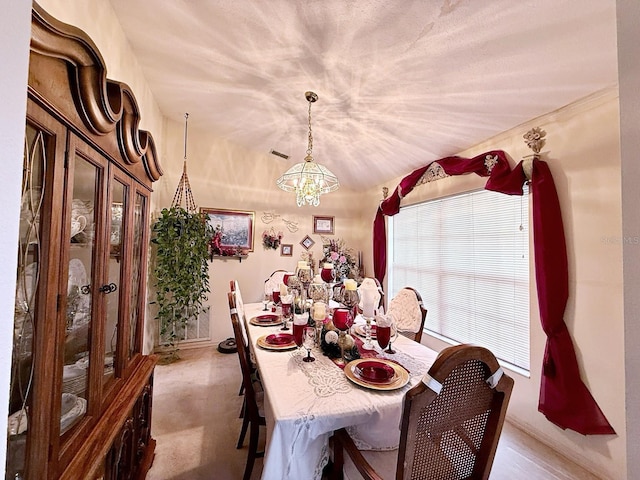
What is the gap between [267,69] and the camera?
2.14 m

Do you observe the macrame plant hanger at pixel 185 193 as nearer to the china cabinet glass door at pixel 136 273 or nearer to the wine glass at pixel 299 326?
the china cabinet glass door at pixel 136 273

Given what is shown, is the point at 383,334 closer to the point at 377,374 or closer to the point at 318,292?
the point at 377,374

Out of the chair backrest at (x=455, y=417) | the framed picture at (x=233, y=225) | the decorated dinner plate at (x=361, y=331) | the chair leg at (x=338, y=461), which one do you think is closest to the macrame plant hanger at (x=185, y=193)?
the framed picture at (x=233, y=225)

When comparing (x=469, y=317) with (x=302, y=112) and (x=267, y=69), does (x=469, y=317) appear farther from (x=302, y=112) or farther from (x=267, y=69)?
(x=267, y=69)

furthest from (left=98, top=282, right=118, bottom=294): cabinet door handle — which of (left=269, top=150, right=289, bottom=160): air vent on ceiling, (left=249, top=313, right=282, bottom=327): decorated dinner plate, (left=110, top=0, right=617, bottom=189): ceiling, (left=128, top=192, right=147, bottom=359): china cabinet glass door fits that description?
(left=269, top=150, right=289, bottom=160): air vent on ceiling

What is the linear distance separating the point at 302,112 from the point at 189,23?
120 centimetres

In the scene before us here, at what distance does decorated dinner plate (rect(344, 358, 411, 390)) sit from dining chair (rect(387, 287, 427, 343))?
71cm

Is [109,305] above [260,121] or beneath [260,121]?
beneath

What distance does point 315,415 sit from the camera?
41.1 inches

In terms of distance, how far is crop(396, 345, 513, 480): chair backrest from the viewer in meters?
0.84

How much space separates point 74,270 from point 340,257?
11.6 feet

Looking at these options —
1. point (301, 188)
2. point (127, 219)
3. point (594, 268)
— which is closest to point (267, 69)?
point (301, 188)

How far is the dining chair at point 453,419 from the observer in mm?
846

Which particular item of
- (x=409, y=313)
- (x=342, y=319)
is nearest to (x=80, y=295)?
(x=342, y=319)
